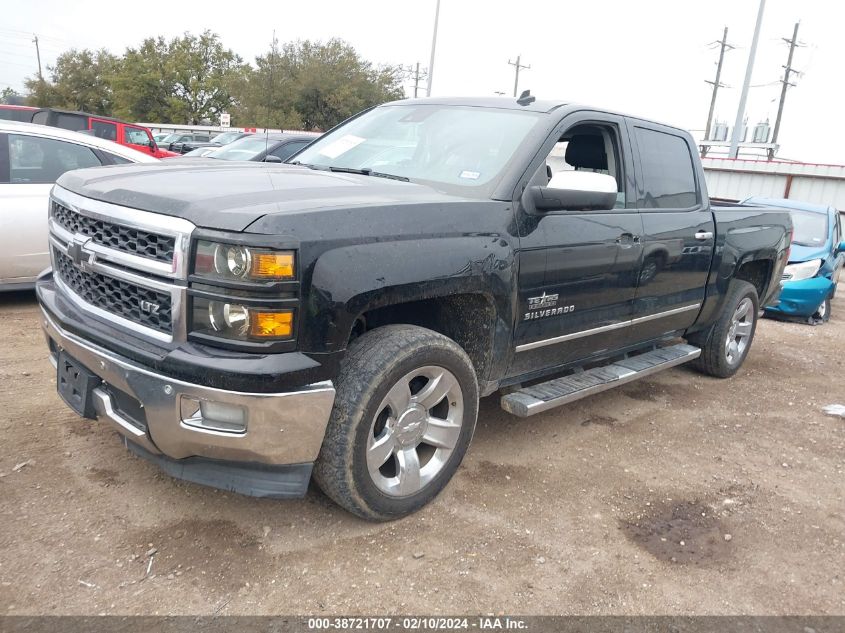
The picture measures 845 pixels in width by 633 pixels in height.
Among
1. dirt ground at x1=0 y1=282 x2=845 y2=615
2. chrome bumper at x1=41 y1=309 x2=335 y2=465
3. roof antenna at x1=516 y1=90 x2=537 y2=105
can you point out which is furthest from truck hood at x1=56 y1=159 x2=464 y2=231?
dirt ground at x1=0 y1=282 x2=845 y2=615

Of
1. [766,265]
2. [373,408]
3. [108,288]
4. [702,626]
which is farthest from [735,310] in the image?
[108,288]

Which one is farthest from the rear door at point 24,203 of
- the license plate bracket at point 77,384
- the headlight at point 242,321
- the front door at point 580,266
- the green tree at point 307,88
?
the green tree at point 307,88

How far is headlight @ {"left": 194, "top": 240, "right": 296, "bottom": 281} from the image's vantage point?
7.78ft

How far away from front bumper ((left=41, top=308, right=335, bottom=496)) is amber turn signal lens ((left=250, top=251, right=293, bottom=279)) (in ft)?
1.40

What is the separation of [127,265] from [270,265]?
627 mm

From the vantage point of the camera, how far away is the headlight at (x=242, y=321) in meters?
2.41

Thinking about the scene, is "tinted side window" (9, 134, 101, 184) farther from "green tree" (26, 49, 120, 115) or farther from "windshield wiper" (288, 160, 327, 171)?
"green tree" (26, 49, 120, 115)

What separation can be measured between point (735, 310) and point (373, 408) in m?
3.81

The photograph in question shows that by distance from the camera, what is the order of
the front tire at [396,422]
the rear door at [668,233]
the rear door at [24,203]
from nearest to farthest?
the front tire at [396,422] < the rear door at [668,233] < the rear door at [24,203]

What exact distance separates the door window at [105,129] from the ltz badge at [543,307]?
36.6ft

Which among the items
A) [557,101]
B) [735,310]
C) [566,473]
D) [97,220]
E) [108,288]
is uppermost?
[557,101]

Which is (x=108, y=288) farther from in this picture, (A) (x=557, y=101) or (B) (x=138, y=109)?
(B) (x=138, y=109)

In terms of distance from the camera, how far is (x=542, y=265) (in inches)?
132

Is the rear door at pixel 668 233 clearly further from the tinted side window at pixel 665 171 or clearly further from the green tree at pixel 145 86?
the green tree at pixel 145 86
